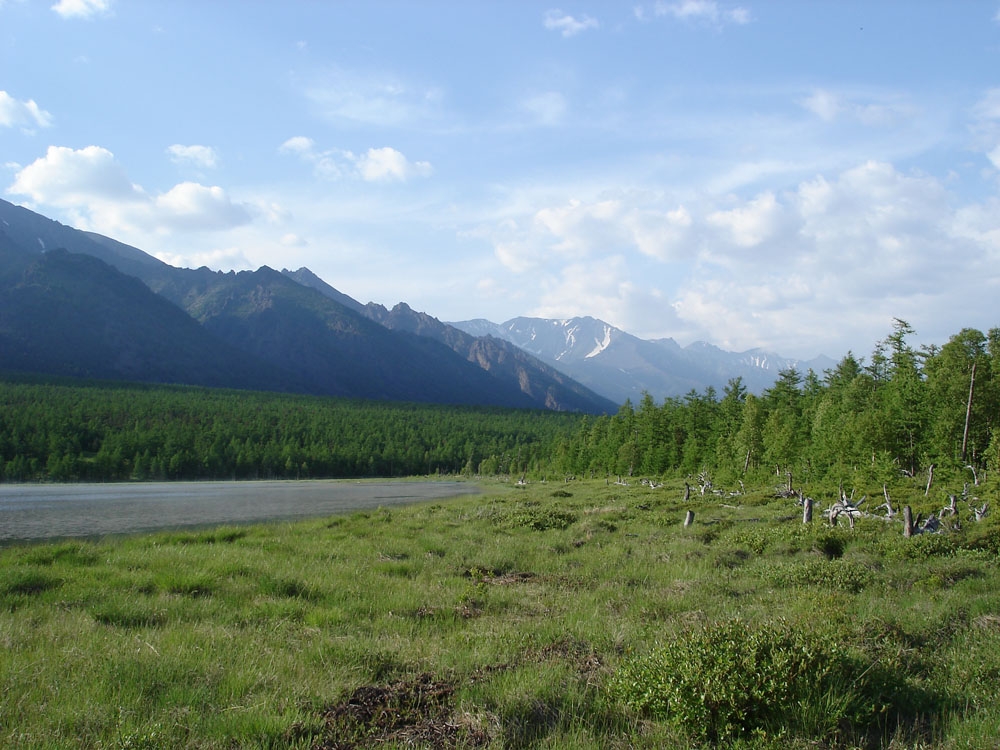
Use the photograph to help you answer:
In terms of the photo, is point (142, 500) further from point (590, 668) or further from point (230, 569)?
point (590, 668)

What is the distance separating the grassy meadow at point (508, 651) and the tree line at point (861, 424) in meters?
21.1

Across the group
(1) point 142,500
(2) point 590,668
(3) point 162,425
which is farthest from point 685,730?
(3) point 162,425

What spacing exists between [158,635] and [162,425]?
449 ft

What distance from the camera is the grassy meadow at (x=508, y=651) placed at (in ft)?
20.4

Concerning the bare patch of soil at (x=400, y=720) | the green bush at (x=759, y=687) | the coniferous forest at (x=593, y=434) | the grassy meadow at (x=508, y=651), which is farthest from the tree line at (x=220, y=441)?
the green bush at (x=759, y=687)

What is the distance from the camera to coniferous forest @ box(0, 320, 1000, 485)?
41.9 metres

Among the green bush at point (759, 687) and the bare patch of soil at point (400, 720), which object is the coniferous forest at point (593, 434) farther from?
the bare patch of soil at point (400, 720)

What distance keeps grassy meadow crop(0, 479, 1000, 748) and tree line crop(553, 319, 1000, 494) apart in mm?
21082

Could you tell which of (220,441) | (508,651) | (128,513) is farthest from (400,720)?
(220,441)

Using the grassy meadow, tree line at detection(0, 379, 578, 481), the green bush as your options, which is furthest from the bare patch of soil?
tree line at detection(0, 379, 578, 481)

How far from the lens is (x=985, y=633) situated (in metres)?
9.23

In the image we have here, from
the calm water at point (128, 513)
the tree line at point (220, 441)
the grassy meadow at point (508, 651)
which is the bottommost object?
the tree line at point (220, 441)

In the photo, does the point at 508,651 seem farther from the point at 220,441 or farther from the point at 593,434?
the point at 220,441

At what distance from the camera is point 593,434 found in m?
104
